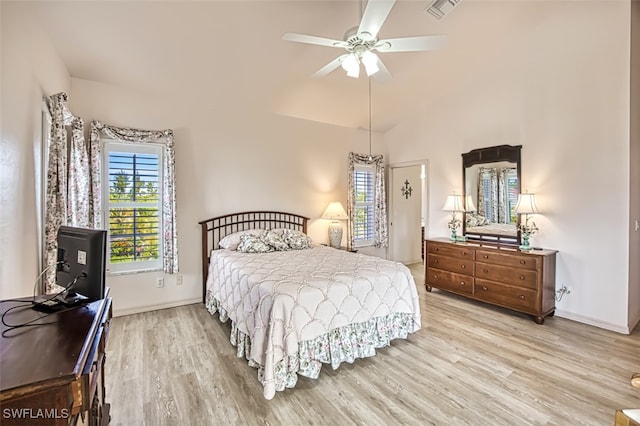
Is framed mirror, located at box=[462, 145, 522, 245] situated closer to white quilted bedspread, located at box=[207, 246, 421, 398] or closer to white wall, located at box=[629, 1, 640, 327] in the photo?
white wall, located at box=[629, 1, 640, 327]

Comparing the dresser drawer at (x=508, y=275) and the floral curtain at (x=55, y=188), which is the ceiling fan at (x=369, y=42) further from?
the dresser drawer at (x=508, y=275)

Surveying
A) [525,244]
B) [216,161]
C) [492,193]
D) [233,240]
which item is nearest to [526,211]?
[525,244]

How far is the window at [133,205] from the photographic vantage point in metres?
3.77

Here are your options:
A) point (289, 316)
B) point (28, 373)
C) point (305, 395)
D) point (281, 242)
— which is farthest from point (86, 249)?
point (281, 242)

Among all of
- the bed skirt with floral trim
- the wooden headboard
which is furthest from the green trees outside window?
the bed skirt with floral trim

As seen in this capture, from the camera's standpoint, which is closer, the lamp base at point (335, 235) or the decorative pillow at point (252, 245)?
the decorative pillow at point (252, 245)

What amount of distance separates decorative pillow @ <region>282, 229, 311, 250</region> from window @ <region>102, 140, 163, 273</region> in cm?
165

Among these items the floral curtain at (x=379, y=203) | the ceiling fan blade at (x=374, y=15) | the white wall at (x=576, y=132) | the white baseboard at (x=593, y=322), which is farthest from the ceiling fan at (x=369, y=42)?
the white baseboard at (x=593, y=322)

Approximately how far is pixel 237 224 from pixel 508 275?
3.67 meters

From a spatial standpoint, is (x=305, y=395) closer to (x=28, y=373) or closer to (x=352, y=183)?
(x=28, y=373)

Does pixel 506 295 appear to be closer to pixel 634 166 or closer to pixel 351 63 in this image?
pixel 634 166

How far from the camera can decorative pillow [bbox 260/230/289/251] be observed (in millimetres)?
4102

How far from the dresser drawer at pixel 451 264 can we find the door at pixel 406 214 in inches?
66.1

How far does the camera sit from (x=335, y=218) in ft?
17.0
